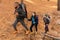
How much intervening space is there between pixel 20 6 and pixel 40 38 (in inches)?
75.6

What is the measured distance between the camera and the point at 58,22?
1425 centimetres

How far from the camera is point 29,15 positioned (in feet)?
53.4

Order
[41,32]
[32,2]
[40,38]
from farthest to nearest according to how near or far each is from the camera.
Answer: [32,2], [41,32], [40,38]

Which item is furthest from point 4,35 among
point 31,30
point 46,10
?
point 46,10

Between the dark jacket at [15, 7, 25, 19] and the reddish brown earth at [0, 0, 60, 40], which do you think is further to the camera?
the reddish brown earth at [0, 0, 60, 40]

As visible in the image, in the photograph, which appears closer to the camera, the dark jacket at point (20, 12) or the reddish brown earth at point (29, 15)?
the dark jacket at point (20, 12)

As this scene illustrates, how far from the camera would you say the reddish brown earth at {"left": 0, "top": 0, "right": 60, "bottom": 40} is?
39.7 feet

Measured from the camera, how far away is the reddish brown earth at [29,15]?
12086 mm

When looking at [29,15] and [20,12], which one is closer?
[20,12]

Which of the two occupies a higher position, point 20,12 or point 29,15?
point 20,12

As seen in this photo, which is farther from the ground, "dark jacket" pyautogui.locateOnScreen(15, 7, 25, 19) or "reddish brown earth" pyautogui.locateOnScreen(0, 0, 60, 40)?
"dark jacket" pyautogui.locateOnScreen(15, 7, 25, 19)

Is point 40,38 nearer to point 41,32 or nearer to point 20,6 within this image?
point 41,32

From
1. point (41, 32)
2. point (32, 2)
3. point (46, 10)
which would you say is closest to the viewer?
point (41, 32)

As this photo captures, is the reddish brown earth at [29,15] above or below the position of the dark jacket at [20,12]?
below
